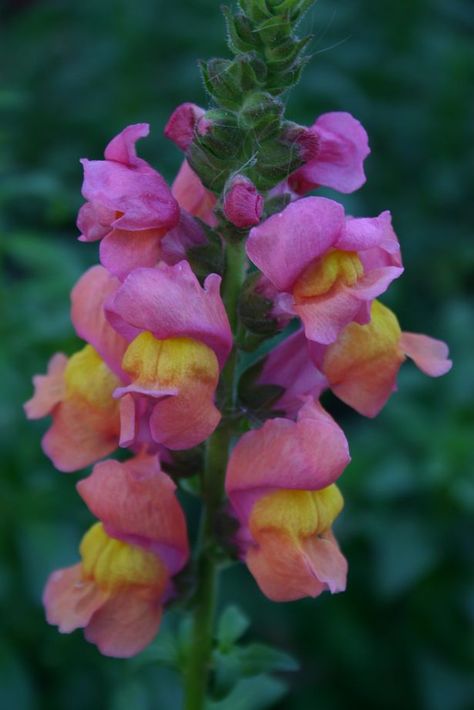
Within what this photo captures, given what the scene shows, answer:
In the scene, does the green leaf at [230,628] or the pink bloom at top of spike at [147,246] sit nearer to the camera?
the pink bloom at top of spike at [147,246]

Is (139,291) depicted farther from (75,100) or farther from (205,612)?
(75,100)

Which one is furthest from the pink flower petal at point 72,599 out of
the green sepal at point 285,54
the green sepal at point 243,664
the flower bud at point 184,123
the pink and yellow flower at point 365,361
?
the green sepal at point 285,54

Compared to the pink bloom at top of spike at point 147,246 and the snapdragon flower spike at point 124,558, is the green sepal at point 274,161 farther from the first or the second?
the snapdragon flower spike at point 124,558

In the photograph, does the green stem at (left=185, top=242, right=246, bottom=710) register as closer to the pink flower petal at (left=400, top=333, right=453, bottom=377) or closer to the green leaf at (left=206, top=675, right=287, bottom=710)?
the green leaf at (left=206, top=675, right=287, bottom=710)

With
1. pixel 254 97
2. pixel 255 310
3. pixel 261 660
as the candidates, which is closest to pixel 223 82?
pixel 254 97

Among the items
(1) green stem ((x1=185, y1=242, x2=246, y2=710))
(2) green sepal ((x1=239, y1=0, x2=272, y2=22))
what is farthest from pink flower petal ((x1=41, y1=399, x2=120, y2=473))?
(2) green sepal ((x1=239, y1=0, x2=272, y2=22))

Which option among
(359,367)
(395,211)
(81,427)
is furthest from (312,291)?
(395,211)
